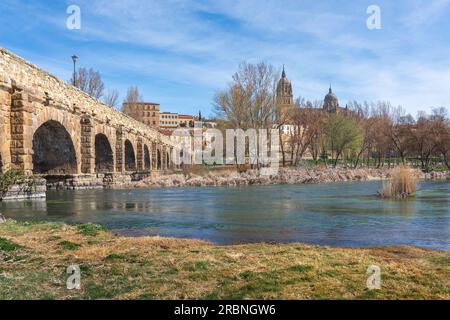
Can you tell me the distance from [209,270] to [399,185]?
56.7 ft

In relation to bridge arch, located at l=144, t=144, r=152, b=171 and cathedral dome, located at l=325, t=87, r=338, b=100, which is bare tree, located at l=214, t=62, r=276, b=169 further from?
cathedral dome, located at l=325, t=87, r=338, b=100

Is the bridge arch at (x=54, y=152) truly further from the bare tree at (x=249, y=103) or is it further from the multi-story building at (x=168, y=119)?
the multi-story building at (x=168, y=119)

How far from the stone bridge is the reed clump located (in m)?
16.7

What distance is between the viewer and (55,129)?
1033 inches

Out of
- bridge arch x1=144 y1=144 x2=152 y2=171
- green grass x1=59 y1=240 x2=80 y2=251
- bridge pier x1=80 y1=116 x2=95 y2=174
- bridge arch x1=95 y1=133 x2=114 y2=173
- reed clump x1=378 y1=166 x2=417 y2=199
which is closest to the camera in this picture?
green grass x1=59 y1=240 x2=80 y2=251

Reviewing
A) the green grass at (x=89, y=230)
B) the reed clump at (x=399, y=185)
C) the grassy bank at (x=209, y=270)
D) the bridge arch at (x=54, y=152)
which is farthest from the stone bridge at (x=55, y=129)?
the reed clump at (x=399, y=185)

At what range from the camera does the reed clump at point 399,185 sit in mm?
20703

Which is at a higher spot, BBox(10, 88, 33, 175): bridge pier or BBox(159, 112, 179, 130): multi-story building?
BBox(159, 112, 179, 130): multi-story building

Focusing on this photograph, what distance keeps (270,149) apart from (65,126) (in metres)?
25.9

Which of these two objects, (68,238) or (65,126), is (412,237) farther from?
(65,126)

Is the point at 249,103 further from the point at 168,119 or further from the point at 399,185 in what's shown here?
the point at 168,119

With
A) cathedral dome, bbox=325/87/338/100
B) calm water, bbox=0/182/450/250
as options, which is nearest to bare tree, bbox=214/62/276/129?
calm water, bbox=0/182/450/250

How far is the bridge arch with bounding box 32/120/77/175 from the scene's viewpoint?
2702 centimetres
